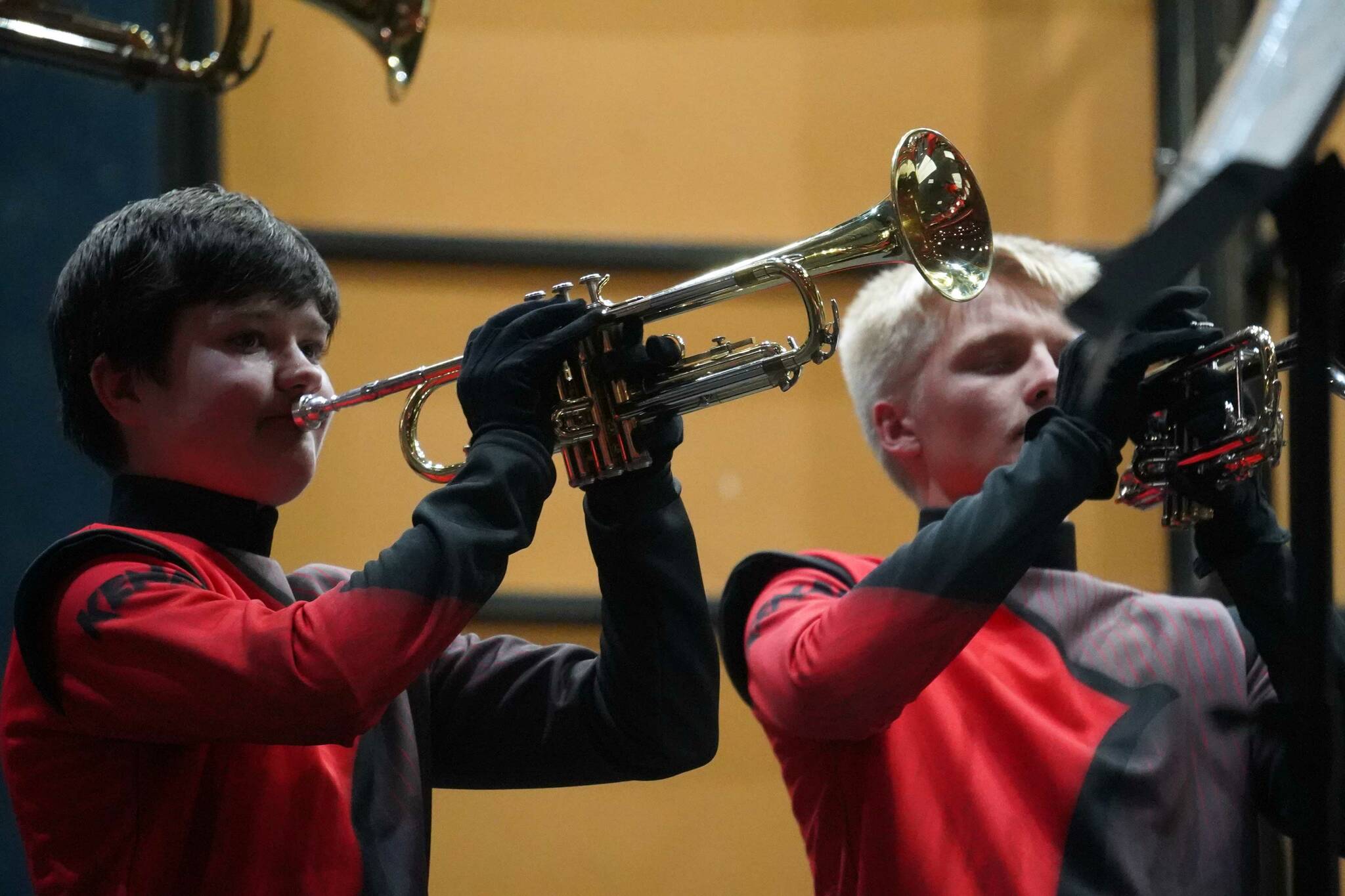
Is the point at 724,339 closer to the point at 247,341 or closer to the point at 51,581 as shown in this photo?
the point at 247,341

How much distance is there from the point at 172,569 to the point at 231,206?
424mm

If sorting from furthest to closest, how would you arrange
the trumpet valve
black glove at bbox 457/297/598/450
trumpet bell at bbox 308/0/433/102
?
1. trumpet bell at bbox 308/0/433/102
2. the trumpet valve
3. black glove at bbox 457/297/598/450

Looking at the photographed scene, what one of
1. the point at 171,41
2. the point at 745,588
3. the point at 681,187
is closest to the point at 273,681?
the point at 745,588

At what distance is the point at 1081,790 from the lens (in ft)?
5.24

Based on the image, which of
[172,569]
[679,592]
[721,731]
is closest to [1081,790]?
[679,592]

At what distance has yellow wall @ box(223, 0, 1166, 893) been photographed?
2896 mm

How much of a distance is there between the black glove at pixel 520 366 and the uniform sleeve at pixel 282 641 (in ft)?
0.29

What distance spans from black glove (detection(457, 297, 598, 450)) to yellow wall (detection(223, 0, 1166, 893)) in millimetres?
1333

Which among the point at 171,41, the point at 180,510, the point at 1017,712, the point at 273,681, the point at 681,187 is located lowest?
the point at 1017,712

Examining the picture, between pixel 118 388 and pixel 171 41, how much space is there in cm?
116

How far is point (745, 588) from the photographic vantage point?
1.83 m

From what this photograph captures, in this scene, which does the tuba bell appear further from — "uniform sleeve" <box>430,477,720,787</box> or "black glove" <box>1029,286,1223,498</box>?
"black glove" <box>1029,286,1223,498</box>

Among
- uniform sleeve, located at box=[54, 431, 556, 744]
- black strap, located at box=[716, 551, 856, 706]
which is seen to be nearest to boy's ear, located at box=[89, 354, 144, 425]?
uniform sleeve, located at box=[54, 431, 556, 744]

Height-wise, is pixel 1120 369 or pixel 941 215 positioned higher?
Result: pixel 941 215
